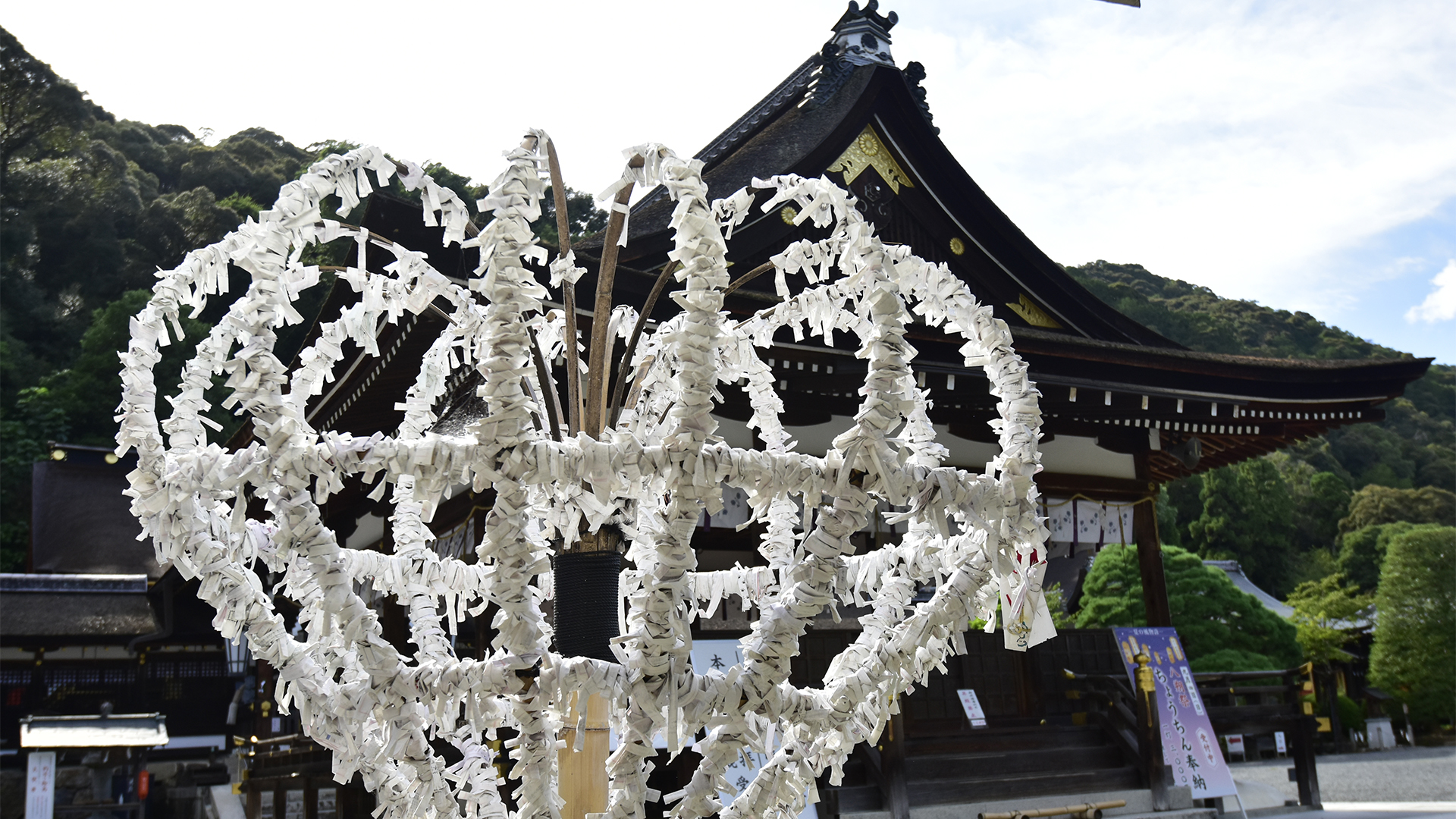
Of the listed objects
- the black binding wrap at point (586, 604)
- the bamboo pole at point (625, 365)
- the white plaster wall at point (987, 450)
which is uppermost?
the white plaster wall at point (987, 450)

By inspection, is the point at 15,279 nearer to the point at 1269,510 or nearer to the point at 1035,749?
the point at 1035,749

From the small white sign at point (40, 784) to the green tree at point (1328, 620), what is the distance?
71.1ft

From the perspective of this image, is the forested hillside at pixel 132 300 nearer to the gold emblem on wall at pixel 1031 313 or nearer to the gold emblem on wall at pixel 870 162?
the gold emblem on wall at pixel 870 162

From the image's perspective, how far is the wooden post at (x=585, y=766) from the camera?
6.51ft

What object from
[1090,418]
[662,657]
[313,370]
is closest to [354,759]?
[662,657]

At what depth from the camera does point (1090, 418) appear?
830 cm

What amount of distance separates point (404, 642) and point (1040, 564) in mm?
7682

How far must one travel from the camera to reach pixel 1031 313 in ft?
33.2

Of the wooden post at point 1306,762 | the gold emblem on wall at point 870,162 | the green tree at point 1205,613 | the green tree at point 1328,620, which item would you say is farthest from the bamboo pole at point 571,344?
the green tree at point 1328,620

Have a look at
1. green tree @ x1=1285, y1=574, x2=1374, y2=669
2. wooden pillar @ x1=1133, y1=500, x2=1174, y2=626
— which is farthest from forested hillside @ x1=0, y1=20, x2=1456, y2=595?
wooden pillar @ x1=1133, y1=500, x2=1174, y2=626

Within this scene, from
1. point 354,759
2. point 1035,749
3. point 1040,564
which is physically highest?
point 1040,564

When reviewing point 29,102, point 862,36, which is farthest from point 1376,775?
point 29,102

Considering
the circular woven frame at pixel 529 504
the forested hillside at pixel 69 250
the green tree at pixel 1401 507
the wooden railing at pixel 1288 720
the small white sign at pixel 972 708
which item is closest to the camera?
the circular woven frame at pixel 529 504

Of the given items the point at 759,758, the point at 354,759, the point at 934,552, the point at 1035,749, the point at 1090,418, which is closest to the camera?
the point at 354,759
